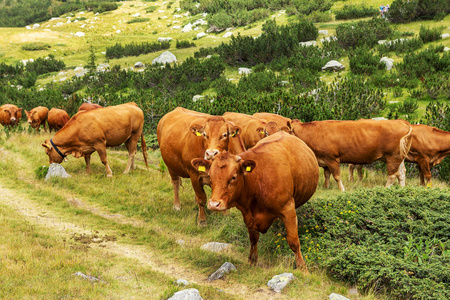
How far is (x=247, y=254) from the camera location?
678cm

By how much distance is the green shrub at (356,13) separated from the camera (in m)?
33.1

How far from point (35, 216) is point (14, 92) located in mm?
22388

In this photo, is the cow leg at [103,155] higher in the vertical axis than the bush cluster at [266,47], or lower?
lower

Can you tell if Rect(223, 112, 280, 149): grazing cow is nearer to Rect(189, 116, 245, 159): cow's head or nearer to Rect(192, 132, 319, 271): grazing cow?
Rect(189, 116, 245, 159): cow's head

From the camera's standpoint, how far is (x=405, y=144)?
30.5 feet

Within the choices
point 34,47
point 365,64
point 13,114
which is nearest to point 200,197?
point 365,64

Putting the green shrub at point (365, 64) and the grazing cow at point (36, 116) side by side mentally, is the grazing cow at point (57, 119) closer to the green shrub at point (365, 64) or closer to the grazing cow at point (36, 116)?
the grazing cow at point (36, 116)

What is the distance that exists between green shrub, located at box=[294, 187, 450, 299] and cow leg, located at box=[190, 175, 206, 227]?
1866mm

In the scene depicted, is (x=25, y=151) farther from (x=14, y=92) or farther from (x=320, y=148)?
(x=14, y=92)

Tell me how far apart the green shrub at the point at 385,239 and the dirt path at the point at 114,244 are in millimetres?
1472

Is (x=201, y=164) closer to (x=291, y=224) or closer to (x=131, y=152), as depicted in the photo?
(x=291, y=224)

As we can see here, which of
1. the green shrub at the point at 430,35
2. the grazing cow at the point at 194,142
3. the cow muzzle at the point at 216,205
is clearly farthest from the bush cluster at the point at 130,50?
the cow muzzle at the point at 216,205

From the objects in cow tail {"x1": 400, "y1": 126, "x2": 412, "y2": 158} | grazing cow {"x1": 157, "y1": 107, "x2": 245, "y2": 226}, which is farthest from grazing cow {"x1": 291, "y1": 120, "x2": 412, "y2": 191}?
grazing cow {"x1": 157, "y1": 107, "x2": 245, "y2": 226}

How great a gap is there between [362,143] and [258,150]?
4.71 metres
